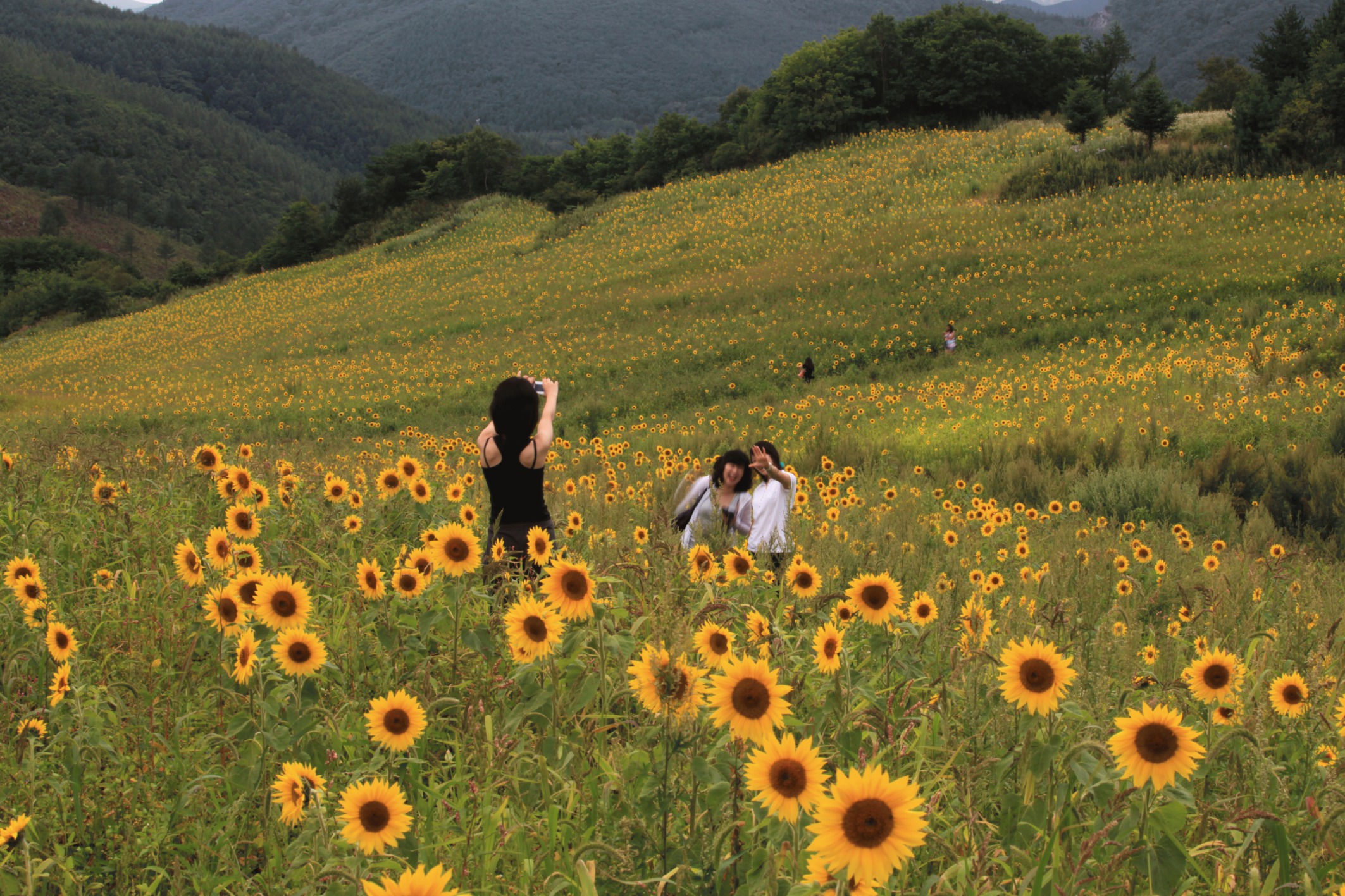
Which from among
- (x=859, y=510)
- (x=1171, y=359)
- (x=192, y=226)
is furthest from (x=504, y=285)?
(x=192, y=226)

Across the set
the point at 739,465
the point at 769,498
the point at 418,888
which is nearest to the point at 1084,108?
the point at 739,465

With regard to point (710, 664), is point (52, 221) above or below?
above

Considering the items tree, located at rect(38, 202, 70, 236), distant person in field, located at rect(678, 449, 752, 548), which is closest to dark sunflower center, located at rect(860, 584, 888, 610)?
distant person in field, located at rect(678, 449, 752, 548)

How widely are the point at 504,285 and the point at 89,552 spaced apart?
94.5ft

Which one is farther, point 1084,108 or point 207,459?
point 1084,108

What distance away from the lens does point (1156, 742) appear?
1451 millimetres

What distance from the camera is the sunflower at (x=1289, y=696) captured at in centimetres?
217

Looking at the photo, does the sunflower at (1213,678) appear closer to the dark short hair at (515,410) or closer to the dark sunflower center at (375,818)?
the dark sunflower center at (375,818)

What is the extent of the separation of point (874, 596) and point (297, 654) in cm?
147

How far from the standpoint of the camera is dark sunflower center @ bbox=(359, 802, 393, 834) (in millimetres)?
1445

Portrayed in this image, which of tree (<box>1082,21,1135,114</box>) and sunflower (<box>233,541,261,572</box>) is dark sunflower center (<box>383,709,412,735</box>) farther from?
tree (<box>1082,21,1135,114</box>)

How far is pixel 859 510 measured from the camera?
23.5ft

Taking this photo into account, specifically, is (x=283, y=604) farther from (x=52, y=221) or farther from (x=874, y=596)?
(x=52, y=221)

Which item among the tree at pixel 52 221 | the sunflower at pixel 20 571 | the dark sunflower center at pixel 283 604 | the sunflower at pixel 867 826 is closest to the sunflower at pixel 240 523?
the sunflower at pixel 20 571
